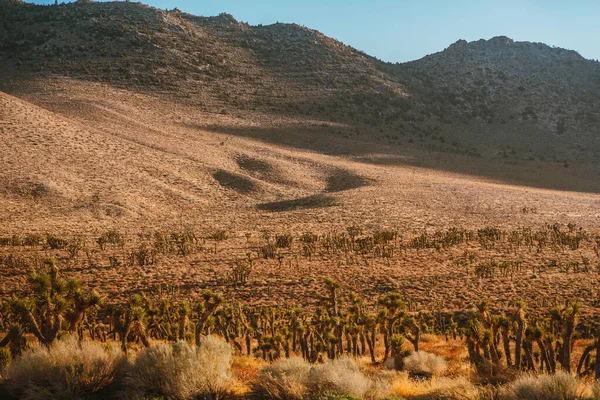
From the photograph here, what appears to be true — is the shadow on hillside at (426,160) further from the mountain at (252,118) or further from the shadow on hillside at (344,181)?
the shadow on hillside at (344,181)

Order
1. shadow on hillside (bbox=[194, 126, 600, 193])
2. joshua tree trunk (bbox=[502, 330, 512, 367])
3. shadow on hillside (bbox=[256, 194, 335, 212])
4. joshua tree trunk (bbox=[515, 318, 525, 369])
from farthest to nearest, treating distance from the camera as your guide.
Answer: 1. shadow on hillside (bbox=[194, 126, 600, 193])
2. shadow on hillside (bbox=[256, 194, 335, 212])
3. joshua tree trunk (bbox=[502, 330, 512, 367])
4. joshua tree trunk (bbox=[515, 318, 525, 369])

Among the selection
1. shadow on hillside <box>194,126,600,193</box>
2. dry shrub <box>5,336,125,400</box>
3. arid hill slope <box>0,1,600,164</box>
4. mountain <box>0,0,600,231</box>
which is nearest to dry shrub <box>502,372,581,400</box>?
dry shrub <box>5,336,125,400</box>

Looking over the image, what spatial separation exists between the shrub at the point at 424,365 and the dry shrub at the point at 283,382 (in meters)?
4.31

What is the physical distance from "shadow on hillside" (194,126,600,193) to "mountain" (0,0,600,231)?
1.27ft

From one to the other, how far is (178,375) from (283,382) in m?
1.87

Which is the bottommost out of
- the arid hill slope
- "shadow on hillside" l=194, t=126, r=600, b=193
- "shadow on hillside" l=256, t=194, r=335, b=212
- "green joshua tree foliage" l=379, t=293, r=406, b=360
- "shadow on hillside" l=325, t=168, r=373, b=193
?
"shadow on hillside" l=256, t=194, r=335, b=212

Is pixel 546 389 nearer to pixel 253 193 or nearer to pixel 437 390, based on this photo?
pixel 437 390

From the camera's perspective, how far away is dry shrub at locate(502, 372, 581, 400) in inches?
334

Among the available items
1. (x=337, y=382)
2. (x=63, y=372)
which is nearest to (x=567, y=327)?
(x=337, y=382)

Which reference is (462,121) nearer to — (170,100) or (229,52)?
(229,52)

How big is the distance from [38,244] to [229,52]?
70778 millimetres

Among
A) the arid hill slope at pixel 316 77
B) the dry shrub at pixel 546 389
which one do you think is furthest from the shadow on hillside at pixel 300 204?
the dry shrub at pixel 546 389

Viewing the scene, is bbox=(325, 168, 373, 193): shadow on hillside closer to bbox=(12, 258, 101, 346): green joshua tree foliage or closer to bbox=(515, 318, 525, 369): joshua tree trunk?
bbox=(515, 318, 525, 369): joshua tree trunk

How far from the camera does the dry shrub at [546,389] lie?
334 inches
